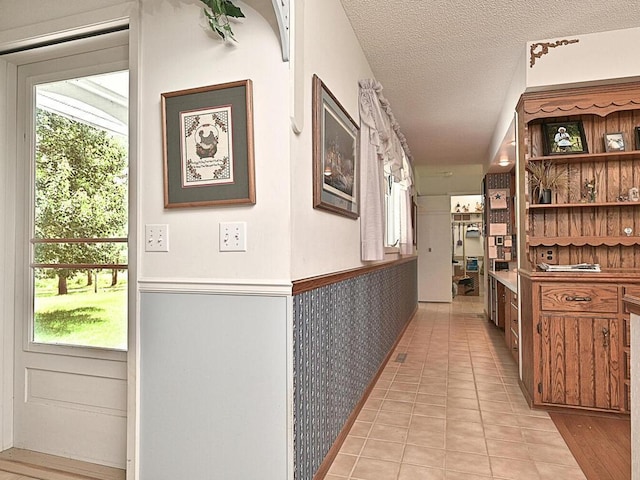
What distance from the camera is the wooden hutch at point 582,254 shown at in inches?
110

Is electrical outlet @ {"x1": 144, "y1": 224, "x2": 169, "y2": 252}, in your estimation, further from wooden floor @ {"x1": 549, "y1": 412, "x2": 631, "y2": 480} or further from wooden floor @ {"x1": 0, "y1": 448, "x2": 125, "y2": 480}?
wooden floor @ {"x1": 549, "y1": 412, "x2": 631, "y2": 480}

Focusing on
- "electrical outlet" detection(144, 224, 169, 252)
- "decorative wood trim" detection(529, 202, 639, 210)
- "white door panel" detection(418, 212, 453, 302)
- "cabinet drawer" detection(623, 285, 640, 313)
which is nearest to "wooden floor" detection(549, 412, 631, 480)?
"cabinet drawer" detection(623, 285, 640, 313)

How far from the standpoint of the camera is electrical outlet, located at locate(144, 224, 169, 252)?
1911mm

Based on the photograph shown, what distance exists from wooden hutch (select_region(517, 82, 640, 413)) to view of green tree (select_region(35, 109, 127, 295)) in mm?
2654

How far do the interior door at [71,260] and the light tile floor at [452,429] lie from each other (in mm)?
1271

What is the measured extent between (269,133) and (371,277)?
183 cm

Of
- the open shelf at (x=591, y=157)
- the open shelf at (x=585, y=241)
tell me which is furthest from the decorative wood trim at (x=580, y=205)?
the open shelf at (x=591, y=157)

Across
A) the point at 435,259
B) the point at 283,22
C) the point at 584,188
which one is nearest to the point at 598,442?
A: the point at 584,188

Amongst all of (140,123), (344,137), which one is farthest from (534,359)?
(140,123)

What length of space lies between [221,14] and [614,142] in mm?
2897

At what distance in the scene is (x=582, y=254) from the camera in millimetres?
3246

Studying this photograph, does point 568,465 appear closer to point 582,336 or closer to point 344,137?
point 582,336

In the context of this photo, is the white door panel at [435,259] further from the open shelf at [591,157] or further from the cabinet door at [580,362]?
the cabinet door at [580,362]

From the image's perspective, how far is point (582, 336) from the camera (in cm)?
285
